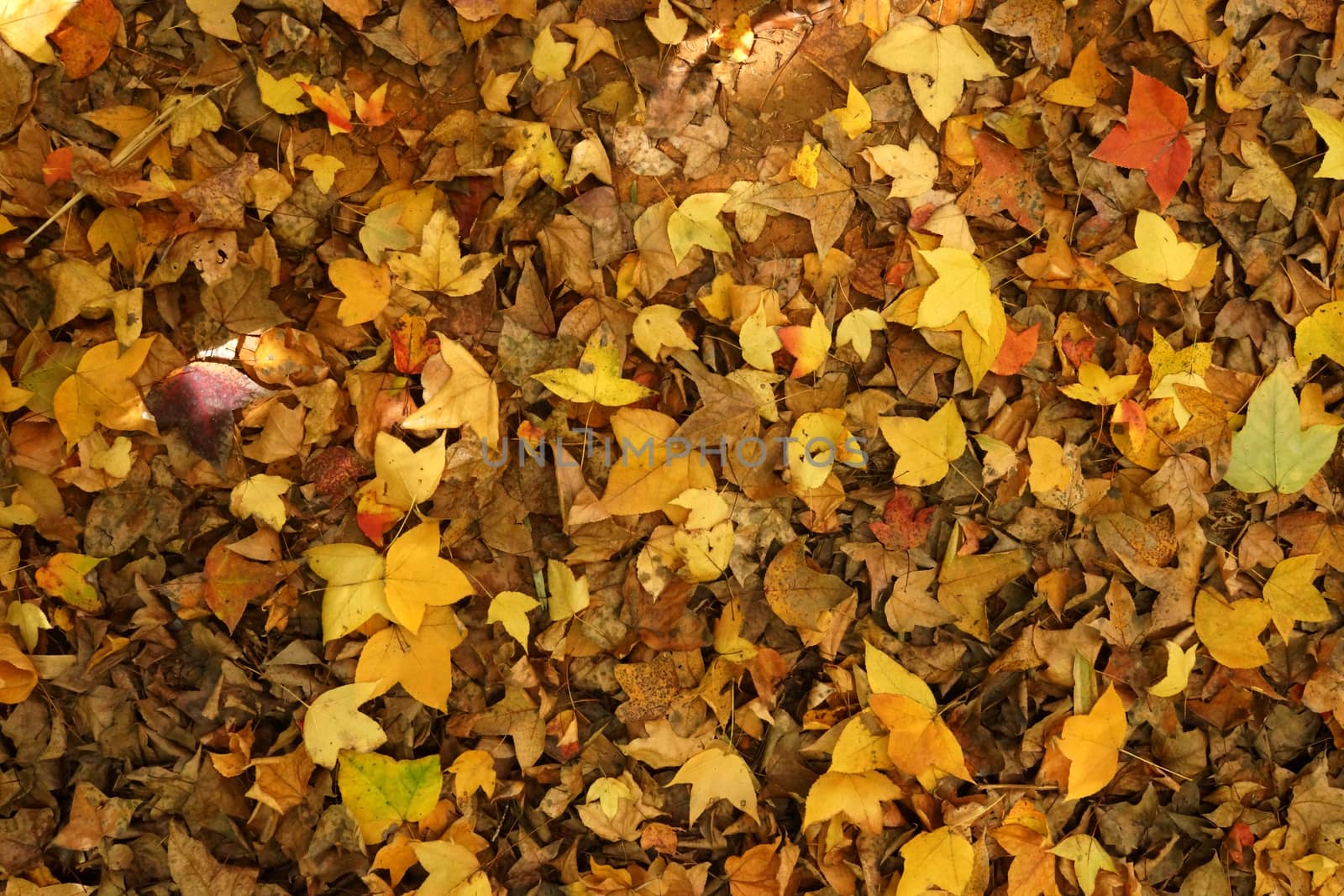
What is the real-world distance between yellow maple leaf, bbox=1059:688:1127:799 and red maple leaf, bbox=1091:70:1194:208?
2.54 ft

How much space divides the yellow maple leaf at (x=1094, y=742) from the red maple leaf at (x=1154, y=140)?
30.5 inches

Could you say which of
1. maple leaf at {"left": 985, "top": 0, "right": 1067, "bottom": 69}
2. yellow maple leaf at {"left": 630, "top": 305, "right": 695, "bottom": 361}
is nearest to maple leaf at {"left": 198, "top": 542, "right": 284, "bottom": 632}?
yellow maple leaf at {"left": 630, "top": 305, "right": 695, "bottom": 361}

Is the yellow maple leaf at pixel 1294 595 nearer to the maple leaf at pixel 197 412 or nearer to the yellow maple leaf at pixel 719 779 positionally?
the yellow maple leaf at pixel 719 779

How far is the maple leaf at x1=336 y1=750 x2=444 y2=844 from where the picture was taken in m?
1.30

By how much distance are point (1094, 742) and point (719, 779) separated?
1.86 feet

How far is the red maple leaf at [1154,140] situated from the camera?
1.32 m

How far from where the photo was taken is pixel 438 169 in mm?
1268

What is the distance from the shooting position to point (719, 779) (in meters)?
1.34

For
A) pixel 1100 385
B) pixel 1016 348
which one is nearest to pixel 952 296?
pixel 1016 348

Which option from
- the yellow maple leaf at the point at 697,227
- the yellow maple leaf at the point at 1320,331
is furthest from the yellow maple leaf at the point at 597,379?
the yellow maple leaf at the point at 1320,331

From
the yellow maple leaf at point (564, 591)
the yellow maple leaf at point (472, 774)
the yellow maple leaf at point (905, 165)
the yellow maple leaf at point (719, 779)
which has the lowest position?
the yellow maple leaf at point (719, 779)

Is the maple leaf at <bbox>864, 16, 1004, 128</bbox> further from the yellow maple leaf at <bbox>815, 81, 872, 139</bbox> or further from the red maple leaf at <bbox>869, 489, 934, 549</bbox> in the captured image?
the red maple leaf at <bbox>869, 489, 934, 549</bbox>

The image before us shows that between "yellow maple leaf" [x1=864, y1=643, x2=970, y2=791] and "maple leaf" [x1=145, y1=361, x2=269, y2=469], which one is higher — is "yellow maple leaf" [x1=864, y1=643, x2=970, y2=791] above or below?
below

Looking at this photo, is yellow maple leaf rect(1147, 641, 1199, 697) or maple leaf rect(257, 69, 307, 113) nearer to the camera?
maple leaf rect(257, 69, 307, 113)
